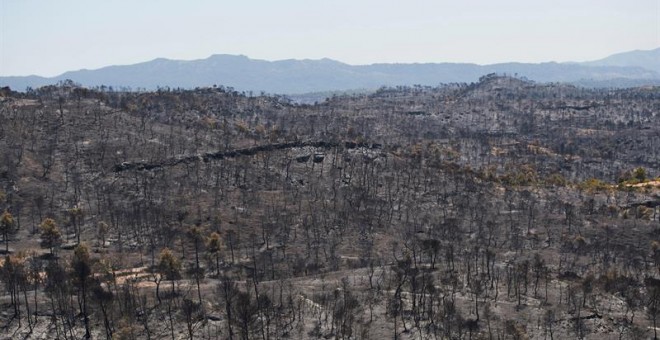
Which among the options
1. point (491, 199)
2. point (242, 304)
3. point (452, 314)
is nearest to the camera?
point (242, 304)

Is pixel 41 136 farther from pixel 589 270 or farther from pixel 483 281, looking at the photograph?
pixel 589 270

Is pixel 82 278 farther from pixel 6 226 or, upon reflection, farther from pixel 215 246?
pixel 6 226

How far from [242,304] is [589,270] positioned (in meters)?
60.6

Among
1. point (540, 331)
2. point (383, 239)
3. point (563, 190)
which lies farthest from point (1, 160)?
point (563, 190)

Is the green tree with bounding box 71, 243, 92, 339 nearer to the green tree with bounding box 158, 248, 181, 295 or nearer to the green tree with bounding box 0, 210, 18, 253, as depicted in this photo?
the green tree with bounding box 158, 248, 181, 295

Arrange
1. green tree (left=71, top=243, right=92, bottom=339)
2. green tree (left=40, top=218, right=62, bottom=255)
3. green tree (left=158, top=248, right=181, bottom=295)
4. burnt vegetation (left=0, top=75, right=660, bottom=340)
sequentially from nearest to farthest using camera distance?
green tree (left=71, top=243, right=92, bottom=339), burnt vegetation (left=0, top=75, right=660, bottom=340), green tree (left=158, top=248, right=181, bottom=295), green tree (left=40, top=218, right=62, bottom=255)

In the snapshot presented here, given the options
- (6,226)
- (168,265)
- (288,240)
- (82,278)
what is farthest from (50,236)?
(288,240)

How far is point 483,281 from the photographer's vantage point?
87.8m

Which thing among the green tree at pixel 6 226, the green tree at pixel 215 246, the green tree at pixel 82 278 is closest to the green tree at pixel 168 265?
the green tree at pixel 82 278

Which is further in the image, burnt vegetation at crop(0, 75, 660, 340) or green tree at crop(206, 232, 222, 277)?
green tree at crop(206, 232, 222, 277)

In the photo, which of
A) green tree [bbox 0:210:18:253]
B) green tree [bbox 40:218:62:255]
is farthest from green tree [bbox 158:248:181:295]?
green tree [bbox 0:210:18:253]

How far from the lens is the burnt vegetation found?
73.2 m

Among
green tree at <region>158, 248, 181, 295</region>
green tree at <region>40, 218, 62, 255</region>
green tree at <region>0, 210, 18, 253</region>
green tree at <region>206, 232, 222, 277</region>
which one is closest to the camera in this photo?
green tree at <region>158, 248, 181, 295</region>

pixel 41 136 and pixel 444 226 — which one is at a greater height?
pixel 41 136
